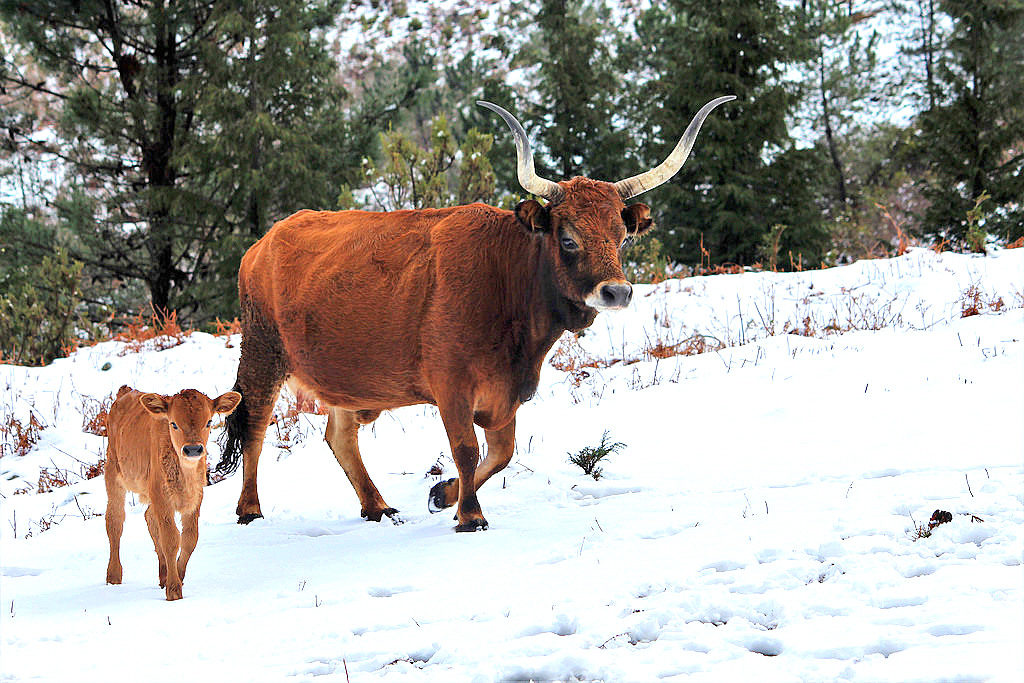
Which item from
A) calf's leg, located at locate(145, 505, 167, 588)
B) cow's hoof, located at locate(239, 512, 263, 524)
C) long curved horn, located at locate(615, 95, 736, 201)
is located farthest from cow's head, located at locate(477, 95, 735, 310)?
cow's hoof, located at locate(239, 512, 263, 524)

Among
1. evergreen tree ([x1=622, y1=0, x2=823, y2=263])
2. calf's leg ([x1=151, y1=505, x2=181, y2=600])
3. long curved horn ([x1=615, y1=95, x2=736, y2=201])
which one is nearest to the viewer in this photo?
calf's leg ([x1=151, y1=505, x2=181, y2=600])

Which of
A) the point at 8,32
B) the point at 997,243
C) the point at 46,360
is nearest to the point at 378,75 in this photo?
the point at 8,32

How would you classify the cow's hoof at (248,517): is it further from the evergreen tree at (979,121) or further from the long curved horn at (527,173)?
the evergreen tree at (979,121)

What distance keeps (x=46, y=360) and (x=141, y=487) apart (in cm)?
1025

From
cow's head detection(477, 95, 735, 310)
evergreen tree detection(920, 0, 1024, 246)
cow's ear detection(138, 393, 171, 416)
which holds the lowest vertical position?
cow's ear detection(138, 393, 171, 416)

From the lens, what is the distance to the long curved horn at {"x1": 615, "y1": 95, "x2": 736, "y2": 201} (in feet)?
14.7

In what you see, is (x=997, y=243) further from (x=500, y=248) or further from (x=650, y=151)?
(x=500, y=248)

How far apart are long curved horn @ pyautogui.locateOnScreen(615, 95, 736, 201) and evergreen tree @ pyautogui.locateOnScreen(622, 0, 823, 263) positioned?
1419 cm

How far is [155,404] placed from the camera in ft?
12.1

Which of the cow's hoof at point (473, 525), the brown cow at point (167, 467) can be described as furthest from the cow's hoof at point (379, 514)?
the brown cow at point (167, 467)

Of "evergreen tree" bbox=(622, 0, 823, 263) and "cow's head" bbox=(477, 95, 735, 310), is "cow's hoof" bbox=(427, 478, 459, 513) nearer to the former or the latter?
"cow's head" bbox=(477, 95, 735, 310)

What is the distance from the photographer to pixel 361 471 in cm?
536

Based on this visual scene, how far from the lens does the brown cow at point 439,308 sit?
14.8 ft

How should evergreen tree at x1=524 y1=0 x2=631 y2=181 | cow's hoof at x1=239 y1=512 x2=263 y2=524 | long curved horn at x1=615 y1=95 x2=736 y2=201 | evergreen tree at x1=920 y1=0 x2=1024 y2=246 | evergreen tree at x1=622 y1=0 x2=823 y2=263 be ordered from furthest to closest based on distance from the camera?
evergreen tree at x1=524 y1=0 x2=631 y2=181 < evergreen tree at x1=622 y1=0 x2=823 y2=263 < evergreen tree at x1=920 y1=0 x2=1024 y2=246 < cow's hoof at x1=239 y1=512 x2=263 y2=524 < long curved horn at x1=615 y1=95 x2=736 y2=201
